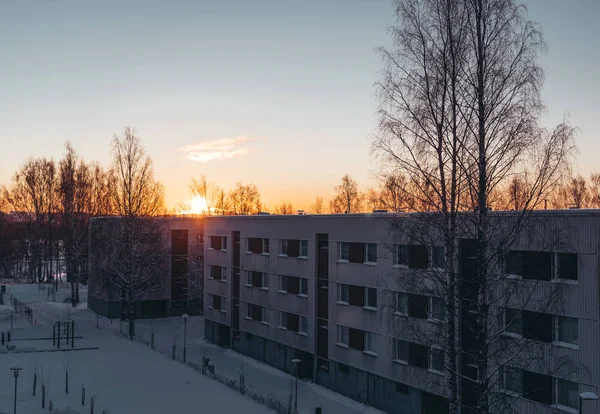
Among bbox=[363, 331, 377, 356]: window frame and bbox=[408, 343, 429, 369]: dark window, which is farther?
bbox=[363, 331, 377, 356]: window frame

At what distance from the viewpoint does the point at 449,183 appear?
1931 cm

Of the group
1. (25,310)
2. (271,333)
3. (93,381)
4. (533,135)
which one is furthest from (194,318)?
(533,135)

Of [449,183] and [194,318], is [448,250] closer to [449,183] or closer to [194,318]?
[449,183]

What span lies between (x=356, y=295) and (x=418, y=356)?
18.6 feet

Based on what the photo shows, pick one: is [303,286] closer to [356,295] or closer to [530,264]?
[356,295]

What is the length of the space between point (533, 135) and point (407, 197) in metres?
4.58

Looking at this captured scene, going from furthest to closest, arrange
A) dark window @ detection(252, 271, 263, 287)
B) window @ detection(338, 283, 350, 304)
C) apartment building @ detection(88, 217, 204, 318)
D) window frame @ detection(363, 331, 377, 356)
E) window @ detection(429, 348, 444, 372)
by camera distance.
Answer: apartment building @ detection(88, 217, 204, 318) < dark window @ detection(252, 271, 263, 287) < window @ detection(338, 283, 350, 304) < window frame @ detection(363, 331, 377, 356) < window @ detection(429, 348, 444, 372)

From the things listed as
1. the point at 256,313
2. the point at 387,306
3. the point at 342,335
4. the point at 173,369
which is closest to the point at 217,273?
the point at 256,313

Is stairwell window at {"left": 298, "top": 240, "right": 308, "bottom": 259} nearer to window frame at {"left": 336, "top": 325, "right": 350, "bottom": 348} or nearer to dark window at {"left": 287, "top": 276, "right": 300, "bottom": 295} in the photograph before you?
dark window at {"left": 287, "top": 276, "right": 300, "bottom": 295}

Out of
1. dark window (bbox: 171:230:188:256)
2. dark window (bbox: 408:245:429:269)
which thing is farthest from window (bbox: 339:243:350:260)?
dark window (bbox: 171:230:188:256)

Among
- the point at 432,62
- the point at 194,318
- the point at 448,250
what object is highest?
the point at 432,62

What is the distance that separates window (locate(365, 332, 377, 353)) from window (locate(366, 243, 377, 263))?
161 inches

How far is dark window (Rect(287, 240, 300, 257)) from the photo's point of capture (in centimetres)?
3859

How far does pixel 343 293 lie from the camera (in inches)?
1346
